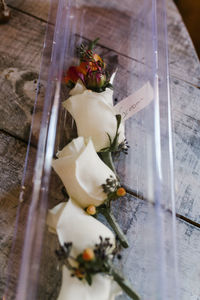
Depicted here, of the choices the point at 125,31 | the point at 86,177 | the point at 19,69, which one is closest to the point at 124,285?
the point at 86,177

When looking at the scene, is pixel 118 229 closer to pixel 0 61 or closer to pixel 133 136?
pixel 133 136

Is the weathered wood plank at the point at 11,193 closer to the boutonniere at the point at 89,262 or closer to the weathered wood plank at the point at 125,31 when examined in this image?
the boutonniere at the point at 89,262

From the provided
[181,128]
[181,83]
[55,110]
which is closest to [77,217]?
[55,110]

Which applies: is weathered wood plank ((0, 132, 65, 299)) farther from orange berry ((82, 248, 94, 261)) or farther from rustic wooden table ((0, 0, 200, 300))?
orange berry ((82, 248, 94, 261))

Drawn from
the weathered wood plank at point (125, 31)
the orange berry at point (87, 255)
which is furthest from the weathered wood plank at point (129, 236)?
the weathered wood plank at point (125, 31)

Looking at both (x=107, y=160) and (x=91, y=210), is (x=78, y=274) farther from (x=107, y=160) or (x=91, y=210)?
(x=107, y=160)

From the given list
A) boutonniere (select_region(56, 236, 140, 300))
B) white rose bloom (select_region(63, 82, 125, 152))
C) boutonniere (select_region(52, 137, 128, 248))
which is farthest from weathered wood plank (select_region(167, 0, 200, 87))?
boutonniere (select_region(56, 236, 140, 300))
